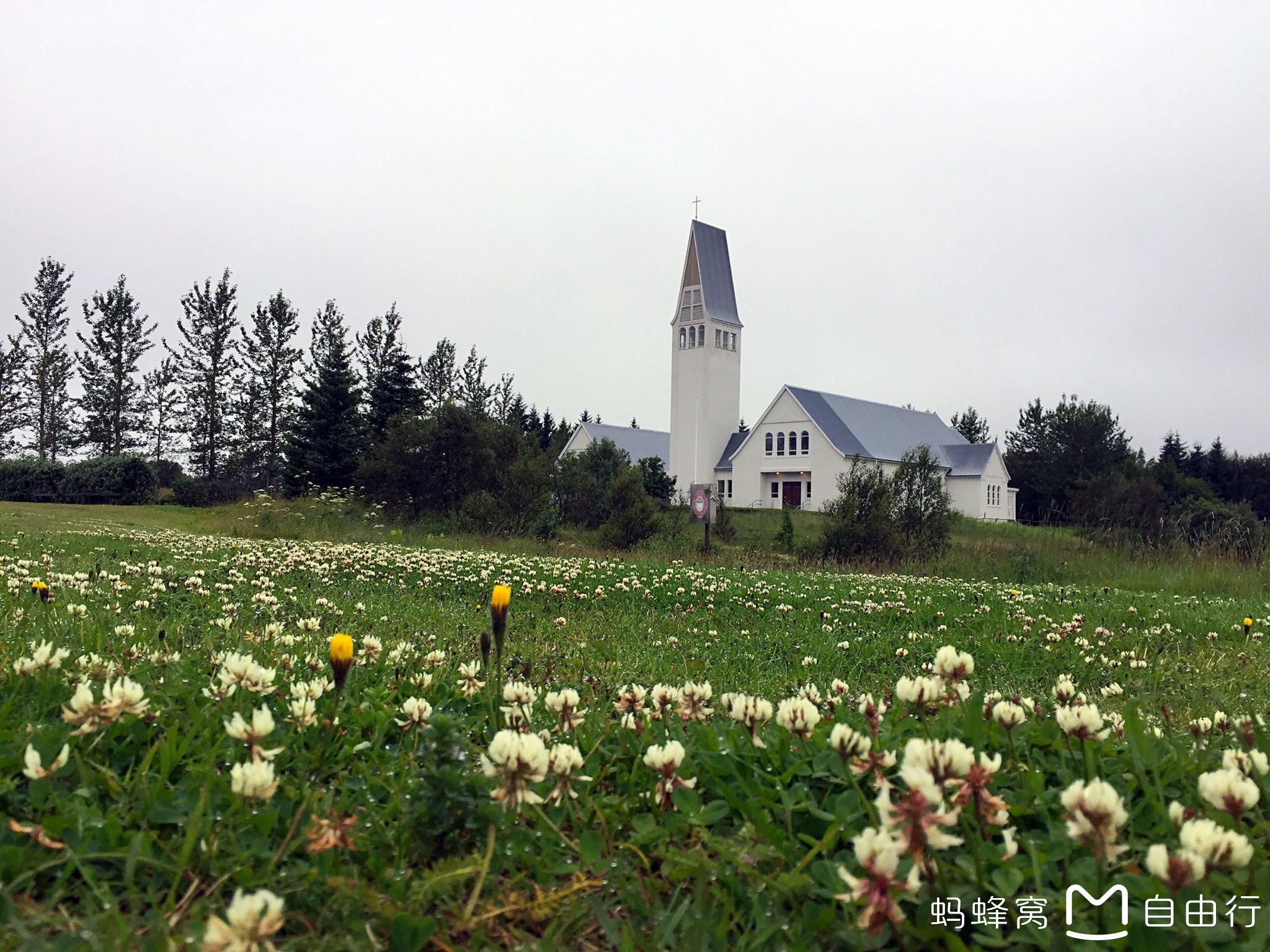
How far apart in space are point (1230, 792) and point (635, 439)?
→ 6098 centimetres

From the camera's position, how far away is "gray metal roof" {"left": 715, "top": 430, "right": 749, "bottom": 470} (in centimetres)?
5084

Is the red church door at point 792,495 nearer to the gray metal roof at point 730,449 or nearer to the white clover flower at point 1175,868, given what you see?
the gray metal roof at point 730,449

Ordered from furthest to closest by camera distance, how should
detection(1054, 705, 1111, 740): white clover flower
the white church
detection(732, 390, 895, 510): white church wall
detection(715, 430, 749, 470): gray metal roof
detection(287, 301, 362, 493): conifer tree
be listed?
detection(715, 430, 749, 470): gray metal roof, the white church, detection(732, 390, 895, 510): white church wall, detection(287, 301, 362, 493): conifer tree, detection(1054, 705, 1111, 740): white clover flower

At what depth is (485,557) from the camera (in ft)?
33.4

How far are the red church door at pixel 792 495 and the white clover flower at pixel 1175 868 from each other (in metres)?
46.8

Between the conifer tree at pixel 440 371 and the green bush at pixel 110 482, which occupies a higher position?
the conifer tree at pixel 440 371

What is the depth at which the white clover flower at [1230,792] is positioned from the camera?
1477mm

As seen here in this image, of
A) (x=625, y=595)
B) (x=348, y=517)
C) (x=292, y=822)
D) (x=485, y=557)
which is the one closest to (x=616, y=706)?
(x=292, y=822)

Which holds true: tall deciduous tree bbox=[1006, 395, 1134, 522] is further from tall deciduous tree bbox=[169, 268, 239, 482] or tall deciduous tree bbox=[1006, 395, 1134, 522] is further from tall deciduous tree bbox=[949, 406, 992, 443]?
tall deciduous tree bbox=[169, 268, 239, 482]

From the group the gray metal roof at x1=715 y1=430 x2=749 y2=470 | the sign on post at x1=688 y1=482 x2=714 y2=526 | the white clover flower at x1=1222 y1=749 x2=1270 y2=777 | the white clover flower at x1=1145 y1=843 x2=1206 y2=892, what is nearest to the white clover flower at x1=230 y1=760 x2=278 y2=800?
the white clover flower at x1=1145 y1=843 x2=1206 y2=892

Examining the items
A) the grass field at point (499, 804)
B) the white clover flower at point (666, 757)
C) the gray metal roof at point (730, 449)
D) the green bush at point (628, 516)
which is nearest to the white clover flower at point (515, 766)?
the grass field at point (499, 804)

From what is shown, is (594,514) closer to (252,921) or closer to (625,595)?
(625,595)

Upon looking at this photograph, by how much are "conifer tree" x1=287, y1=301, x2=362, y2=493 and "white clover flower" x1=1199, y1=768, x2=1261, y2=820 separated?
36.3 meters

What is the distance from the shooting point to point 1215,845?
1264mm
